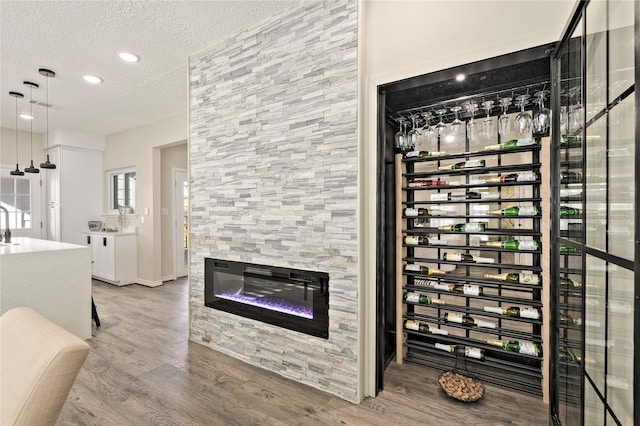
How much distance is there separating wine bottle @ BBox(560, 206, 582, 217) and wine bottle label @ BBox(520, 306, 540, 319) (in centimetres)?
86

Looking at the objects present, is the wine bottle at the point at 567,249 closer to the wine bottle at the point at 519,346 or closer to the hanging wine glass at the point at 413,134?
the wine bottle at the point at 519,346

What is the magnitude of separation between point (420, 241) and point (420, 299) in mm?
449

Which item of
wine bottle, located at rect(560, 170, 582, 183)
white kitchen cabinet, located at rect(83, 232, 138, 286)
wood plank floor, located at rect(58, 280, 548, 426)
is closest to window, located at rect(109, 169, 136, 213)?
white kitchen cabinet, located at rect(83, 232, 138, 286)

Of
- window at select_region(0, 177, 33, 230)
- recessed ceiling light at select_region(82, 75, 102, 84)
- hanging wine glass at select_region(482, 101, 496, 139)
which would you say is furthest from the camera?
window at select_region(0, 177, 33, 230)

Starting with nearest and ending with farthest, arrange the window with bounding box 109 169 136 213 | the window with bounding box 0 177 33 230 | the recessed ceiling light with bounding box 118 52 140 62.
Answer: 1. the recessed ceiling light with bounding box 118 52 140 62
2. the window with bounding box 0 177 33 230
3. the window with bounding box 109 169 136 213

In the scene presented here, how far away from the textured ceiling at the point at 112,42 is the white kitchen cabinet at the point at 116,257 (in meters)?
2.12

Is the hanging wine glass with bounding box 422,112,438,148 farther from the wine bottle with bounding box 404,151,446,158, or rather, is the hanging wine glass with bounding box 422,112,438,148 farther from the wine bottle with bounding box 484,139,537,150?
the wine bottle with bounding box 484,139,537,150

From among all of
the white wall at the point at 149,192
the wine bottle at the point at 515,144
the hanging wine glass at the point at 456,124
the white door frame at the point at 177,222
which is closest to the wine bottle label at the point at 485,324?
the wine bottle at the point at 515,144

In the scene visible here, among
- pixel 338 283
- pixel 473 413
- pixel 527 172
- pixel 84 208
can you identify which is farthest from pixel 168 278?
pixel 527 172

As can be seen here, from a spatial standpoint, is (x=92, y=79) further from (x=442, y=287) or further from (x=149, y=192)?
(x=442, y=287)

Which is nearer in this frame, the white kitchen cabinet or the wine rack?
the wine rack

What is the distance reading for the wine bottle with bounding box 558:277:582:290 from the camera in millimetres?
1463

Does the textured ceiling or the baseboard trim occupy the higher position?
the textured ceiling

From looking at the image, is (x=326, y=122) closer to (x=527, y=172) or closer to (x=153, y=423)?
(x=527, y=172)
